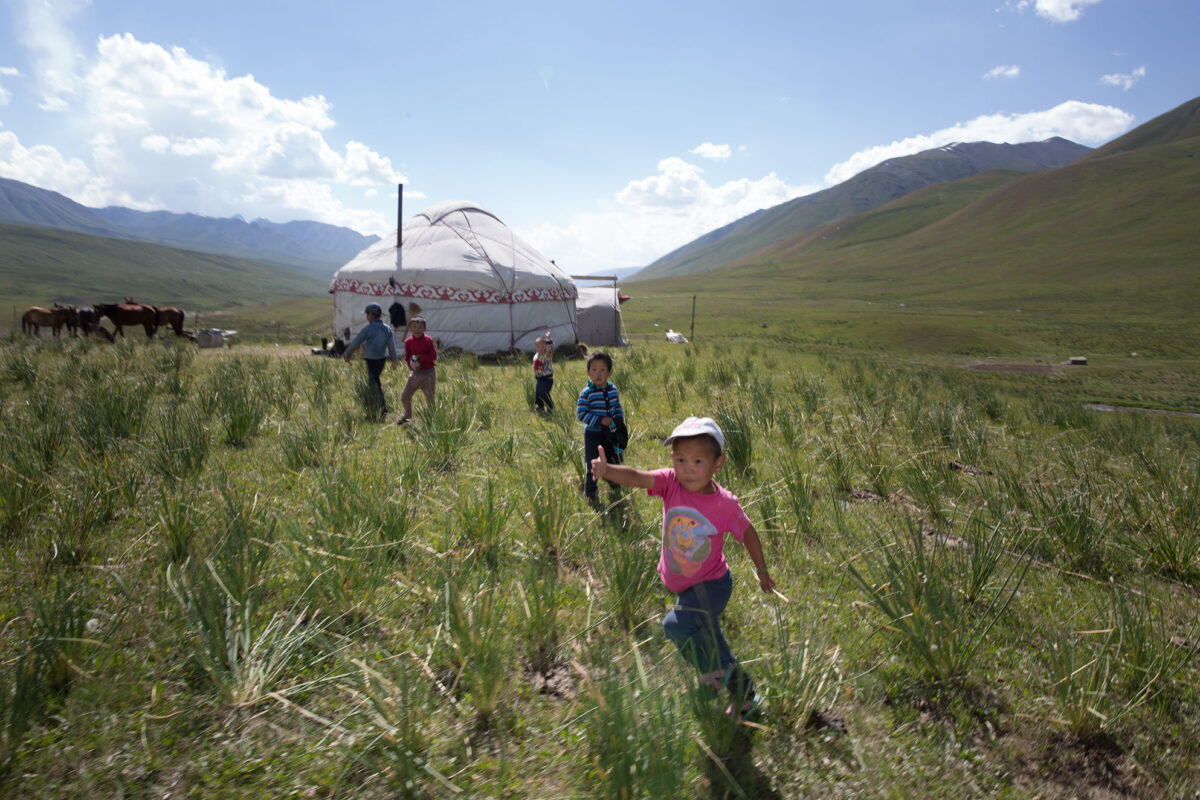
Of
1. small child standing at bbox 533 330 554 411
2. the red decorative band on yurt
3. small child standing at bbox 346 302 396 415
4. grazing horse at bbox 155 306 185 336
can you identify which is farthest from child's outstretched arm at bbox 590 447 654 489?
grazing horse at bbox 155 306 185 336

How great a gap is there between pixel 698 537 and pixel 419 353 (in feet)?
18.3

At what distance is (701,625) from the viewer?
2303mm

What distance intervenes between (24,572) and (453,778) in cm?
267

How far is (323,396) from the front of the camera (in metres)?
7.18

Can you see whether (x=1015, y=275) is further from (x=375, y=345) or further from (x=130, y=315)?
(x=130, y=315)

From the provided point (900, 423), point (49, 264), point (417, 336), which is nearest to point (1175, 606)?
point (900, 423)

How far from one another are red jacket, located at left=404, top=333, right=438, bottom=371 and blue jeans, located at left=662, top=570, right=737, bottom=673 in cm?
551

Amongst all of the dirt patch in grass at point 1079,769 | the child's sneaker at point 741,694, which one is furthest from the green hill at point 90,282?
the dirt patch in grass at point 1079,769

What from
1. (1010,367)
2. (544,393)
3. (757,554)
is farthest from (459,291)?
(1010,367)

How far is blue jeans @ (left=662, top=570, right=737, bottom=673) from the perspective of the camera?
226cm

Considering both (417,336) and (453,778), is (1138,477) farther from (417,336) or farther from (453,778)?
(417,336)

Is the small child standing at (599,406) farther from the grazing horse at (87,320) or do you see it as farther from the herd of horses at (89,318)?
the grazing horse at (87,320)

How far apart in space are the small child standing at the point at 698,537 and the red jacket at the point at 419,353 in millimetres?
5268

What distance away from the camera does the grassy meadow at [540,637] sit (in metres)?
1.88
